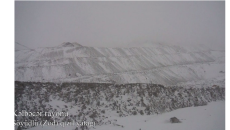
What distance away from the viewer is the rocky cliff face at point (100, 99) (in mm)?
7527

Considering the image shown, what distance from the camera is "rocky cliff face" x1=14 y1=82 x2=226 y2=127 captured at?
7527mm

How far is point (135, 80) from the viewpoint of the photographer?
15305 mm

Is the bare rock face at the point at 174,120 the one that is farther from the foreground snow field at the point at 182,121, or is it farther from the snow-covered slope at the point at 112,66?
the snow-covered slope at the point at 112,66

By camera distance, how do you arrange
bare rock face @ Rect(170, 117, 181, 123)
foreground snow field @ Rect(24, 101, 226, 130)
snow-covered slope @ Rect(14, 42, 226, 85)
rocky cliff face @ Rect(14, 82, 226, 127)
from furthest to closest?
snow-covered slope @ Rect(14, 42, 226, 85), rocky cliff face @ Rect(14, 82, 226, 127), bare rock face @ Rect(170, 117, 181, 123), foreground snow field @ Rect(24, 101, 226, 130)

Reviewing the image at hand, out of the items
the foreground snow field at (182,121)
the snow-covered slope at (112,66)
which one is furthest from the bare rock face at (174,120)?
the snow-covered slope at (112,66)

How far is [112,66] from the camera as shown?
58.0ft

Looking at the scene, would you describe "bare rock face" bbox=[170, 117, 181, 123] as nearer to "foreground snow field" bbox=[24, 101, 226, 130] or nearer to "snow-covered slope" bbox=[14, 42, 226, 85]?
"foreground snow field" bbox=[24, 101, 226, 130]

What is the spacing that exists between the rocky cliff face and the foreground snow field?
1.51 ft

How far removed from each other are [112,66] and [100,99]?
9.04m

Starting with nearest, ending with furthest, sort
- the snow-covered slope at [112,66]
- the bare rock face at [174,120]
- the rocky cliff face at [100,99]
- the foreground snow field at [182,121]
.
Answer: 1. the foreground snow field at [182,121]
2. the bare rock face at [174,120]
3. the rocky cliff face at [100,99]
4. the snow-covered slope at [112,66]

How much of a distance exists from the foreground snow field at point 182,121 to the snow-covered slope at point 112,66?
6.92m

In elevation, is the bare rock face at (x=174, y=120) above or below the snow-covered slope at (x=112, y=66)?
below

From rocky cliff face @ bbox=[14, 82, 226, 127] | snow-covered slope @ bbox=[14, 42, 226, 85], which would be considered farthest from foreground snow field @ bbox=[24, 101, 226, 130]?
snow-covered slope @ bbox=[14, 42, 226, 85]
